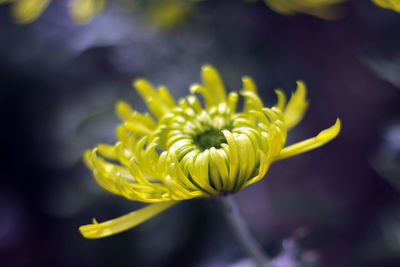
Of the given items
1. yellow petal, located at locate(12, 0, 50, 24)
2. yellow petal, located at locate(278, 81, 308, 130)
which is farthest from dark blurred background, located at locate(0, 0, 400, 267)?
yellow petal, located at locate(278, 81, 308, 130)

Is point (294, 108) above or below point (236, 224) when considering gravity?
above

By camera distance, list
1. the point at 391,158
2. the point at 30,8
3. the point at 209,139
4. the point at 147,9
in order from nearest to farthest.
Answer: the point at 209,139 < the point at 391,158 < the point at 30,8 < the point at 147,9

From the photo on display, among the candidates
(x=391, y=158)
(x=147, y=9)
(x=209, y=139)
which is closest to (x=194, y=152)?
(x=209, y=139)

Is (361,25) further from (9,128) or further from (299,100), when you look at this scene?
(9,128)

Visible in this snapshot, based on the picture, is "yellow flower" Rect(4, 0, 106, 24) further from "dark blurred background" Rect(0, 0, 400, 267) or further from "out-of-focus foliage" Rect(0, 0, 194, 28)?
"dark blurred background" Rect(0, 0, 400, 267)

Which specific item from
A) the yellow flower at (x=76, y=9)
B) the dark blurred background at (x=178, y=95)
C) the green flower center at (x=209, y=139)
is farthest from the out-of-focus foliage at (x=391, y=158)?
the yellow flower at (x=76, y=9)

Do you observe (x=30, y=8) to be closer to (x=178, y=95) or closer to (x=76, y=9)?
(x=76, y=9)

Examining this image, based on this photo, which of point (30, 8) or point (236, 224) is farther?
point (30, 8)

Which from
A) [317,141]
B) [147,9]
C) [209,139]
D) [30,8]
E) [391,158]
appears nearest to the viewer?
[317,141]
